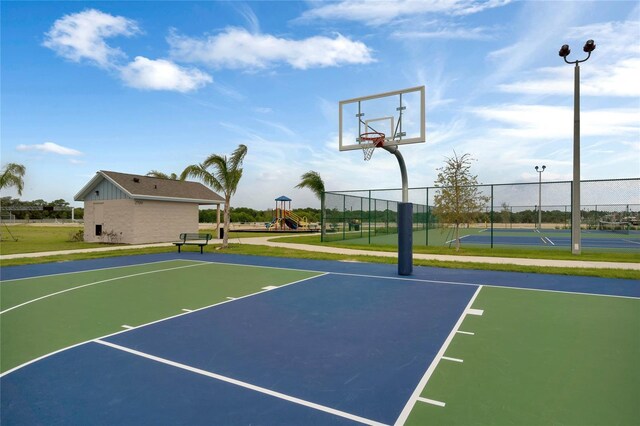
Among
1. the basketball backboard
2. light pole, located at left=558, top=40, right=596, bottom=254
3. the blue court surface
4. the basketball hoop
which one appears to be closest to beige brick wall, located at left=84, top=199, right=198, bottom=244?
the basketball backboard

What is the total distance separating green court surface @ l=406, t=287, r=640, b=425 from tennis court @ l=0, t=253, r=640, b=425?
0.07 feet

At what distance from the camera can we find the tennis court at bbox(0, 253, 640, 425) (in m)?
3.33

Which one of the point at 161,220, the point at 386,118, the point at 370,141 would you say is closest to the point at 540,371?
the point at 370,141

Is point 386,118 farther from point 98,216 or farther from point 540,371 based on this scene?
point 98,216

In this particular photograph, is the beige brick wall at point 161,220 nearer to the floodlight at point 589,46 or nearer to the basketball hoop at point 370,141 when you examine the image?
the basketball hoop at point 370,141

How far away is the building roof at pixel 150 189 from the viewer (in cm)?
2167

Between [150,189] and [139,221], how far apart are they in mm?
2732

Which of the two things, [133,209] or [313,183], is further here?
[313,183]

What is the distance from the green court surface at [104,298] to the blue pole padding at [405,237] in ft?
9.60

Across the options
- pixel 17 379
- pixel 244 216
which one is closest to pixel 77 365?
pixel 17 379

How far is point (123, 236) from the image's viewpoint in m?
21.5

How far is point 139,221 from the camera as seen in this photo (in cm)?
2142

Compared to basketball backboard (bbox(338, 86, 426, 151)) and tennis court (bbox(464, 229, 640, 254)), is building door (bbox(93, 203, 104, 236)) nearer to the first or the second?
basketball backboard (bbox(338, 86, 426, 151))

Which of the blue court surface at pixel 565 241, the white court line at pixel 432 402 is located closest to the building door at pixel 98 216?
the blue court surface at pixel 565 241
